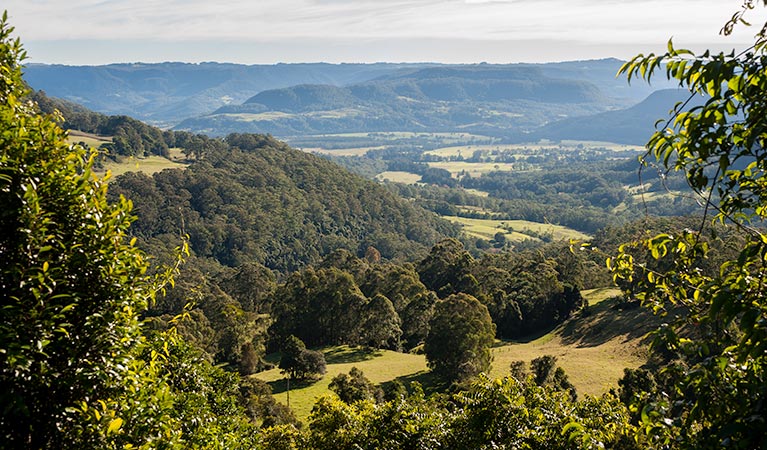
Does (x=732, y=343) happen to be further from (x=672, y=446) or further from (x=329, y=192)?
(x=329, y=192)

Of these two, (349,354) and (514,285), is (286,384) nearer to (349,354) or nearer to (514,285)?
(349,354)

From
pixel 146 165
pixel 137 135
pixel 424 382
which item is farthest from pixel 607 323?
pixel 137 135

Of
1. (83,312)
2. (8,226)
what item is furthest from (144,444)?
(8,226)

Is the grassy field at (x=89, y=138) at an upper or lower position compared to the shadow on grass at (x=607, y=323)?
upper

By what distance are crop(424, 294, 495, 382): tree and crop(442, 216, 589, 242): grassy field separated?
331 feet

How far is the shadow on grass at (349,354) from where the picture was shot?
44938 millimetres

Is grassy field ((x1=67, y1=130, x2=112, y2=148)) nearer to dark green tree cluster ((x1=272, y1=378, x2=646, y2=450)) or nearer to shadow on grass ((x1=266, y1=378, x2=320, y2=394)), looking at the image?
shadow on grass ((x1=266, y1=378, x2=320, y2=394))

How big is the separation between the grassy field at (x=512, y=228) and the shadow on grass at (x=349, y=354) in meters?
94.3

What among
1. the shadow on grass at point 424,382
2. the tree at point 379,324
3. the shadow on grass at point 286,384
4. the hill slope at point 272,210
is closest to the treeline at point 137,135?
the hill slope at point 272,210

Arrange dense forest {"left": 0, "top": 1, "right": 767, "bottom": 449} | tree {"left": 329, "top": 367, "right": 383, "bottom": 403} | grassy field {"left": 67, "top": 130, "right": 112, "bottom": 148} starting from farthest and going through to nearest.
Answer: grassy field {"left": 67, "top": 130, "right": 112, "bottom": 148}
tree {"left": 329, "top": 367, "right": 383, "bottom": 403}
dense forest {"left": 0, "top": 1, "right": 767, "bottom": 449}

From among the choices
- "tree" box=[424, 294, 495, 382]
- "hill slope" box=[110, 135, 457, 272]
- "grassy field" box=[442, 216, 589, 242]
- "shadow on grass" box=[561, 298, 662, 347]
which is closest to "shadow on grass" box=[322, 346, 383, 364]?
"tree" box=[424, 294, 495, 382]

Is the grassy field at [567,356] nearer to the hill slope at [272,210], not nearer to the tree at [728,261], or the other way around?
the tree at [728,261]

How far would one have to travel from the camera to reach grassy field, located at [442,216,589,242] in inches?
5581

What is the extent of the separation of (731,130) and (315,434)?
1446cm
